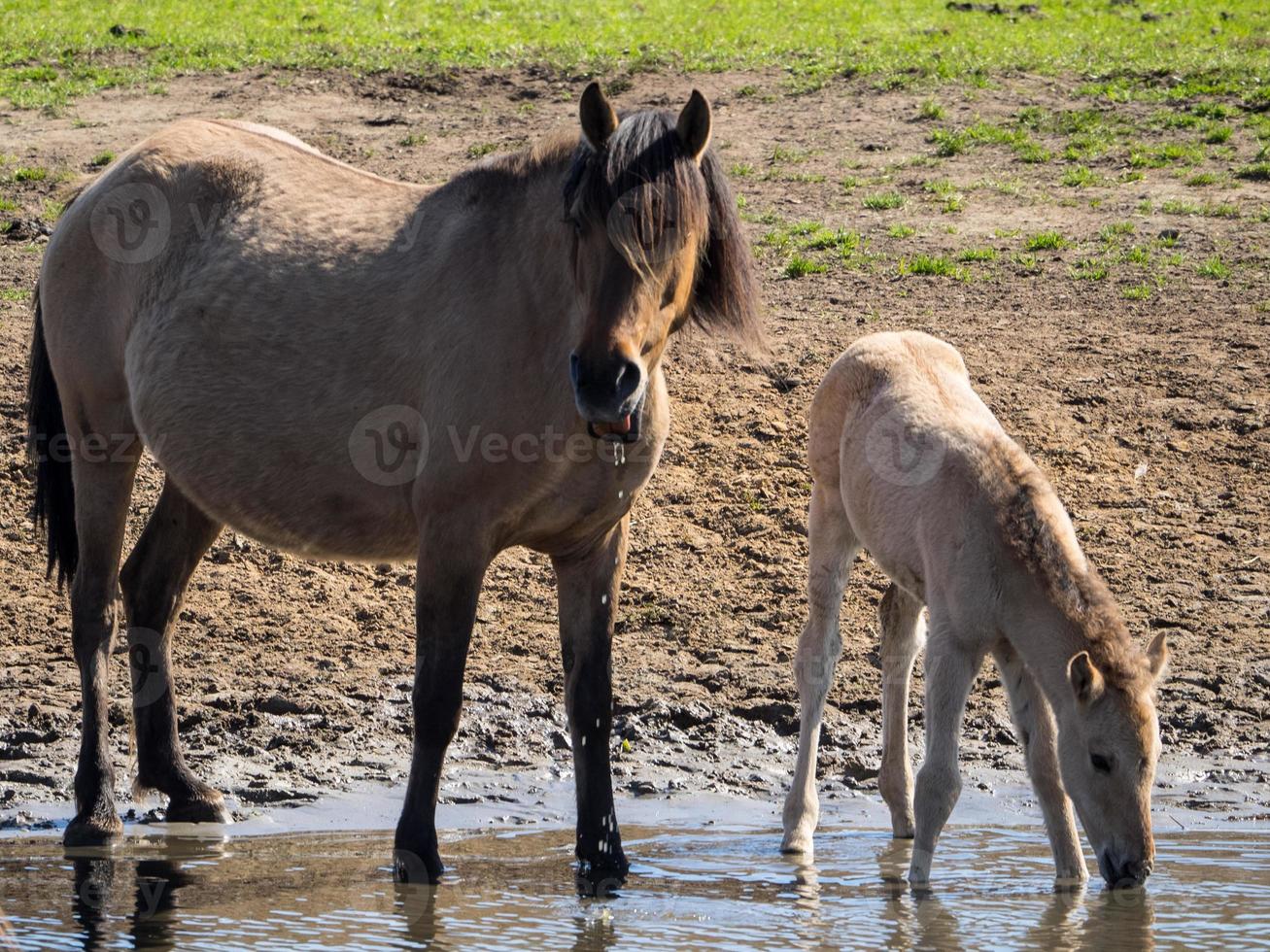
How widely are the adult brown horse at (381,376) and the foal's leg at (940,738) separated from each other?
977mm

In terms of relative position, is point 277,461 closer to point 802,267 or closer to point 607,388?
point 607,388

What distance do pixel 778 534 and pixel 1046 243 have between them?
14.6ft

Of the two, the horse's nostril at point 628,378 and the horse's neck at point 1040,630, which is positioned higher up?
the horse's nostril at point 628,378

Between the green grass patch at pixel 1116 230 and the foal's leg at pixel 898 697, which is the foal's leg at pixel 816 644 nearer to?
the foal's leg at pixel 898 697

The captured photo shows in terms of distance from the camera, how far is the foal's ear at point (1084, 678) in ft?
15.7

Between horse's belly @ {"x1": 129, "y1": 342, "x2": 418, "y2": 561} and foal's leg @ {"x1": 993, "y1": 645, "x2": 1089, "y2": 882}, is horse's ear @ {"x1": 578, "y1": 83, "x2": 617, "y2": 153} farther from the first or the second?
foal's leg @ {"x1": 993, "y1": 645, "x2": 1089, "y2": 882}

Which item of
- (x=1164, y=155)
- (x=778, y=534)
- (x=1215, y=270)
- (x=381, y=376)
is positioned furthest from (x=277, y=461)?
(x=1164, y=155)

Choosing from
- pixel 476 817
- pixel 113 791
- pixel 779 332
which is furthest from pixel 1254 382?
pixel 113 791

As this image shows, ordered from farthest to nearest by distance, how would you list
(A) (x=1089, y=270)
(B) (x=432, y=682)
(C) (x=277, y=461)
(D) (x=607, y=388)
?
(A) (x=1089, y=270), (C) (x=277, y=461), (B) (x=432, y=682), (D) (x=607, y=388)

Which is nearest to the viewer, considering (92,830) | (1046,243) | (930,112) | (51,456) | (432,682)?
(432,682)

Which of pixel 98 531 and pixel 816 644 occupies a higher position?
pixel 98 531

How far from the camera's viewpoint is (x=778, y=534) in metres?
8.25

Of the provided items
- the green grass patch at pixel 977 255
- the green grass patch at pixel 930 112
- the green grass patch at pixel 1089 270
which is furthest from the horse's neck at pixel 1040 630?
Answer: the green grass patch at pixel 930 112

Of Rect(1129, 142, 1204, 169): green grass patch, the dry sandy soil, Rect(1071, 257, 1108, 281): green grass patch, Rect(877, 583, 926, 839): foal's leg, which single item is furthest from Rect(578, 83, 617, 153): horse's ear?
Rect(1129, 142, 1204, 169): green grass patch
